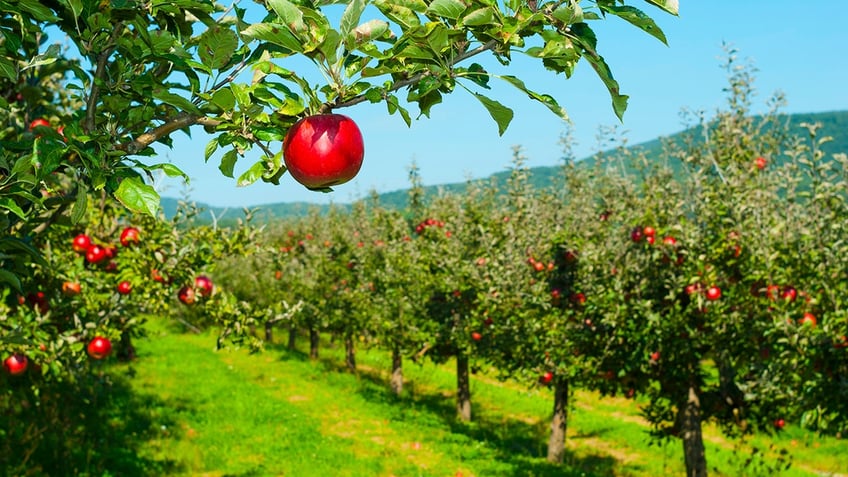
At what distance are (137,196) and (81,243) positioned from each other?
5.20 metres

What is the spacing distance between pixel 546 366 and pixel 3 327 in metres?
8.68

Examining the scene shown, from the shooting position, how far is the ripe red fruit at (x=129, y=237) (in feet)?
20.0

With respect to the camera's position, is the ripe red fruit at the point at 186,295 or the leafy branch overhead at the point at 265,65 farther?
the ripe red fruit at the point at 186,295

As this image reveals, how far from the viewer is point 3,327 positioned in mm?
4613

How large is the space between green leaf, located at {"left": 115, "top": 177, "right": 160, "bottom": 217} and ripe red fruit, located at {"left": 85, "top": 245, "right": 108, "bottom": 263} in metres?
5.19

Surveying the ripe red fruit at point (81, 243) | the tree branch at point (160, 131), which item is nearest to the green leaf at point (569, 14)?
the tree branch at point (160, 131)

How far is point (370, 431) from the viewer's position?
1466 centimetres

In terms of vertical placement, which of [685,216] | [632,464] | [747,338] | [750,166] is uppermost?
[750,166]

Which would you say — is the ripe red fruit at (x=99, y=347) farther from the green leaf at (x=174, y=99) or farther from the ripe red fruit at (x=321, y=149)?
the ripe red fruit at (x=321, y=149)

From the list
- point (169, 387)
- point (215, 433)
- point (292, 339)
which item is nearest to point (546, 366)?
point (215, 433)

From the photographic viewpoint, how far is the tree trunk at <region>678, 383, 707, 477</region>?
9.73m

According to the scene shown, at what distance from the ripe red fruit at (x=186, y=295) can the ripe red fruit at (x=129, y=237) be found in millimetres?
665

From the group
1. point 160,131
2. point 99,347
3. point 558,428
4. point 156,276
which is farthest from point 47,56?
point 558,428

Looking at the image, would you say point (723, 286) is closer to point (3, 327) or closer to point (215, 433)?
point (3, 327)
